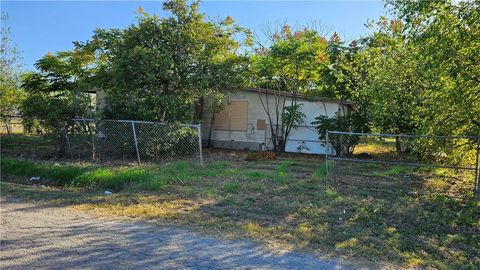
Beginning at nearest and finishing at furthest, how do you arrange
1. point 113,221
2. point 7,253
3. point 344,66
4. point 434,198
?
1. point 7,253
2. point 113,221
3. point 434,198
4. point 344,66

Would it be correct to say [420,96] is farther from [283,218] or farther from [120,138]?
[120,138]

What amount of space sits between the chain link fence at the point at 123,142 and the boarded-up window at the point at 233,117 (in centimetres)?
396

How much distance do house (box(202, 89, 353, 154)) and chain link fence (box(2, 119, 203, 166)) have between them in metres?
3.92

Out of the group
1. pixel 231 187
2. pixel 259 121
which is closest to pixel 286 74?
pixel 259 121

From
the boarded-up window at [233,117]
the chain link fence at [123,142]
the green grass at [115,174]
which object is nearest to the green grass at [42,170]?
the green grass at [115,174]

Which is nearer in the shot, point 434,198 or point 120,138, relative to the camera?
point 434,198

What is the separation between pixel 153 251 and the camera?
435 cm

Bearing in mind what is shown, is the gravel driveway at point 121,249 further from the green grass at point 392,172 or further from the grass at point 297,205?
the green grass at point 392,172

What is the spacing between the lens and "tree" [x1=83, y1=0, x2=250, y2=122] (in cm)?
1178

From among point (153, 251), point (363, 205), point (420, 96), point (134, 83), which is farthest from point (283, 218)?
point (134, 83)

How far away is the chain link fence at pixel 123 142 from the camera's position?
37.0ft

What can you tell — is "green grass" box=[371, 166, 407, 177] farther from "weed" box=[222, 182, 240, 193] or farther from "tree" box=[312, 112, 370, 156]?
"weed" box=[222, 182, 240, 193]

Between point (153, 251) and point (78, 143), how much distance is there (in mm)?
8927

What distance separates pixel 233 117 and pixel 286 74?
3.05 meters
